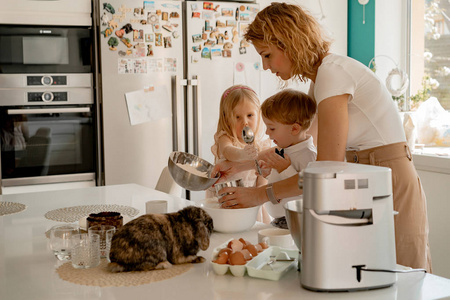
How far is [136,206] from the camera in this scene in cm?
210

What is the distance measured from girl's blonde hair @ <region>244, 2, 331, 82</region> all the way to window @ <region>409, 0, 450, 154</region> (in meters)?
2.18

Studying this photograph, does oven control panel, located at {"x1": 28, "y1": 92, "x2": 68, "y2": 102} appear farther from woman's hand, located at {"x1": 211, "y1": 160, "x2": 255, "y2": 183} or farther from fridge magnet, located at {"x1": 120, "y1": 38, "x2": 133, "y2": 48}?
woman's hand, located at {"x1": 211, "y1": 160, "x2": 255, "y2": 183}

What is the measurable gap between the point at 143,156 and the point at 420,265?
7.14 ft

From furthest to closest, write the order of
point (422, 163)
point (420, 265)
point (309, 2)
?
point (309, 2)
point (422, 163)
point (420, 265)

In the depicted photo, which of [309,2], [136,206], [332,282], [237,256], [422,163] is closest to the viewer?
[332,282]

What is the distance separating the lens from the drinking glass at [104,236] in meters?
1.40

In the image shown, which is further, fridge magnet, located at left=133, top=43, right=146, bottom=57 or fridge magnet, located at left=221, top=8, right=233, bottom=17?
fridge magnet, located at left=221, top=8, right=233, bottom=17

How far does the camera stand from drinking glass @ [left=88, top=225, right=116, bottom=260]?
55.1 inches

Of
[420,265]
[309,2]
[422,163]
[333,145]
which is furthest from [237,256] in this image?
[309,2]

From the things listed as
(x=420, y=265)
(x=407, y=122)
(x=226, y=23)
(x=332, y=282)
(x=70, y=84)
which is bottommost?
(x=420, y=265)

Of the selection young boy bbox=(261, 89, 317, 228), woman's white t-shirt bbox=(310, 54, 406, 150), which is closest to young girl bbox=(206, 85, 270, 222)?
young boy bbox=(261, 89, 317, 228)

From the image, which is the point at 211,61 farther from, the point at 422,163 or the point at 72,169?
the point at 422,163

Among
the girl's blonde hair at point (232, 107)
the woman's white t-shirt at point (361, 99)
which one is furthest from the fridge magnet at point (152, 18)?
the woman's white t-shirt at point (361, 99)

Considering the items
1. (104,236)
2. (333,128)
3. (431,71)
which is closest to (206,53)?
(431,71)
